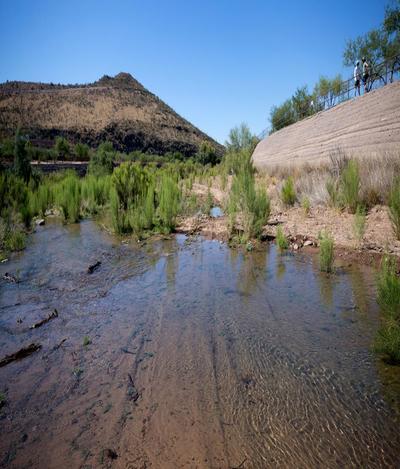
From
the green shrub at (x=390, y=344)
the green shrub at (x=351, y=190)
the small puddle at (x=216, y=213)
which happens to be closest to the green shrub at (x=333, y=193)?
the green shrub at (x=351, y=190)

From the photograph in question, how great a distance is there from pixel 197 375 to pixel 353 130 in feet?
33.7

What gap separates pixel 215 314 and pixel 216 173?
1884 cm

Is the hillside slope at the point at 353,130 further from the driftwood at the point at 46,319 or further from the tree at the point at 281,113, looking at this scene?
the tree at the point at 281,113

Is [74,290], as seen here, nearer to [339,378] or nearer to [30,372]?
[30,372]

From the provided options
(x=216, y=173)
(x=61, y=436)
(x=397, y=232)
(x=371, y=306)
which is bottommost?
(x=61, y=436)

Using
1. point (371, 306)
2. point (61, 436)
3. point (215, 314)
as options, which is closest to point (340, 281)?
point (371, 306)

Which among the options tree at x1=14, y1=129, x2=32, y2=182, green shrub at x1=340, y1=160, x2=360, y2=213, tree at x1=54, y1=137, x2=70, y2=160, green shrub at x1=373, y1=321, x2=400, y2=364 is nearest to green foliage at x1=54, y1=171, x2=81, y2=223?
tree at x1=14, y1=129, x2=32, y2=182

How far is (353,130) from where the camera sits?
31.7 feet

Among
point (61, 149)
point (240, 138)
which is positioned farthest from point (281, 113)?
point (61, 149)

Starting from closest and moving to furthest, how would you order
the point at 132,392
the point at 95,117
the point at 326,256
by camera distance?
1. the point at 132,392
2. the point at 326,256
3. the point at 95,117

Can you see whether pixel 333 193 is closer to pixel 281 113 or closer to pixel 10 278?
pixel 10 278

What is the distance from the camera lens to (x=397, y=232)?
4445mm

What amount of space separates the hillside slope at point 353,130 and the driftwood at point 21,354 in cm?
841

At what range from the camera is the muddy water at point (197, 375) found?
1.44m
